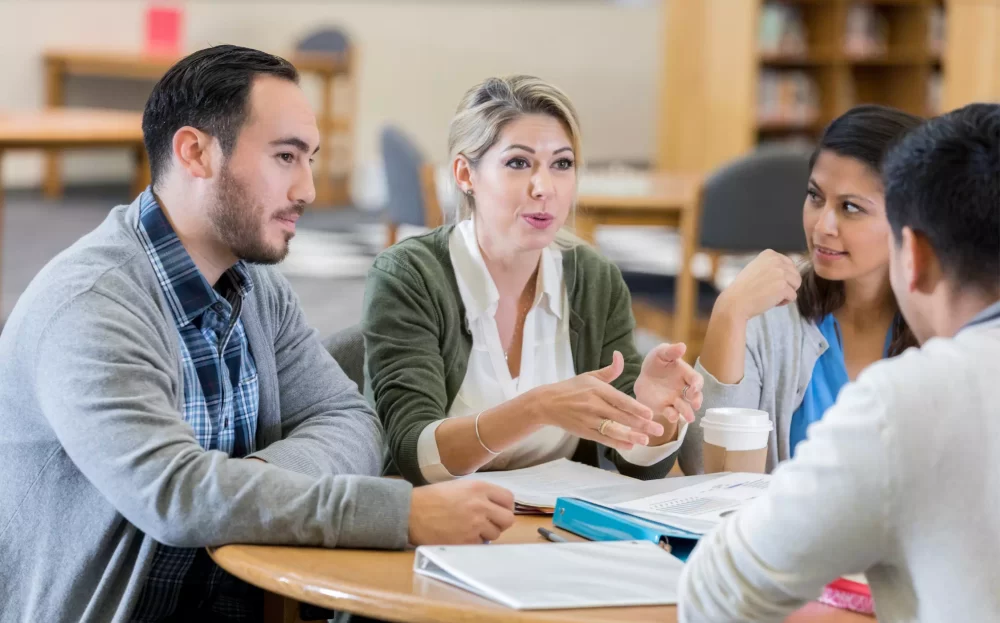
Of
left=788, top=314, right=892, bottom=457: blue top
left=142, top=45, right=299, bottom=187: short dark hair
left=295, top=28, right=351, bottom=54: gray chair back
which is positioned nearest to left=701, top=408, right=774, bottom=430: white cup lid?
left=788, top=314, right=892, bottom=457: blue top

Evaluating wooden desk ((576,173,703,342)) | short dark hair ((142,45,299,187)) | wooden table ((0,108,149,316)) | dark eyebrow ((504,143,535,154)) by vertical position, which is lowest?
wooden desk ((576,173,703,342))

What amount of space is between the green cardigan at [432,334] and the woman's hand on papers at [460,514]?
1.37 ft

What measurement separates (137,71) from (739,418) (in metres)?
6.93

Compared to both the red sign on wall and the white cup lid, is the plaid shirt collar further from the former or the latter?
the red sign on wall

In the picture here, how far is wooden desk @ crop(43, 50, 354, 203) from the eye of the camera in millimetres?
7684

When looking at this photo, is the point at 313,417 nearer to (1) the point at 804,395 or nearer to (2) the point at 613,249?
(1) the point at 804,395

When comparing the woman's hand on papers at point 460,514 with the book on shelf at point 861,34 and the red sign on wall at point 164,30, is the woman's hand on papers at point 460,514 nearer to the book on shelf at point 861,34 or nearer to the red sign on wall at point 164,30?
the book on shelf at point 861,34

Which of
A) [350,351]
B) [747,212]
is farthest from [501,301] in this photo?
[747,212]

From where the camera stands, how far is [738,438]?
5.12ft

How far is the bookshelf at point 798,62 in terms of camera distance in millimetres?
7008

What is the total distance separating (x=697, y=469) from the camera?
5.79 feet

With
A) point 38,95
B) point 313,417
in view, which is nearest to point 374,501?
point 313,417

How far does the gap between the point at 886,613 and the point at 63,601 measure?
0.91 m

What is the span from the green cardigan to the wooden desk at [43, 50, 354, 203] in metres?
5.98
